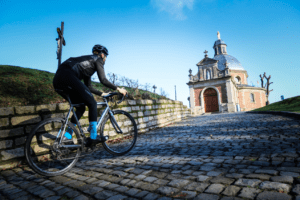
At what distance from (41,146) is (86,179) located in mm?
1854

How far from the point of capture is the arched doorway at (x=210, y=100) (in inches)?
1112

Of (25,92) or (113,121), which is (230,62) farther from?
(113,121)

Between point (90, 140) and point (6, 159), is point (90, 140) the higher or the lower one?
the higher one

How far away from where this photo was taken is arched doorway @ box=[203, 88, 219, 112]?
28250 millimetres

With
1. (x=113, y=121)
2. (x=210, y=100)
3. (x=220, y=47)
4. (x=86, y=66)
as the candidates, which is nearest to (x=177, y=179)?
(x=113, y=121)

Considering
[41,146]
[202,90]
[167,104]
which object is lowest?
[41,146]

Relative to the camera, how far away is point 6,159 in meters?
3.12

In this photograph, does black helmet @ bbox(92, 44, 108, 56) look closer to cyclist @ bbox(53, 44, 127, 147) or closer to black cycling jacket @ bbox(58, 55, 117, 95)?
cyclist @ bbox(53, 44, 127, 147)

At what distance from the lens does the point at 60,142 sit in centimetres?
262

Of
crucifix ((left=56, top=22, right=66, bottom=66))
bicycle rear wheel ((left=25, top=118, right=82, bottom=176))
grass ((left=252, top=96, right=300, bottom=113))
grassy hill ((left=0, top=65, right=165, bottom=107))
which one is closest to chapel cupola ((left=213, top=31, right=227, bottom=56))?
grass ((left=252, top=96, right=300, bottom=113))

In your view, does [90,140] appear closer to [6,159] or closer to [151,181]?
[151,181]

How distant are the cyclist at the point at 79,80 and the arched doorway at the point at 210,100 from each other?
27.8m

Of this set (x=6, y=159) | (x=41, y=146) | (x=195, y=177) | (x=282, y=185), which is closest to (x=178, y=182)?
(x=195, y=177)

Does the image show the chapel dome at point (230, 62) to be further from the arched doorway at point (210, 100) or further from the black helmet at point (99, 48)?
the black helmet at point (99, 48)
